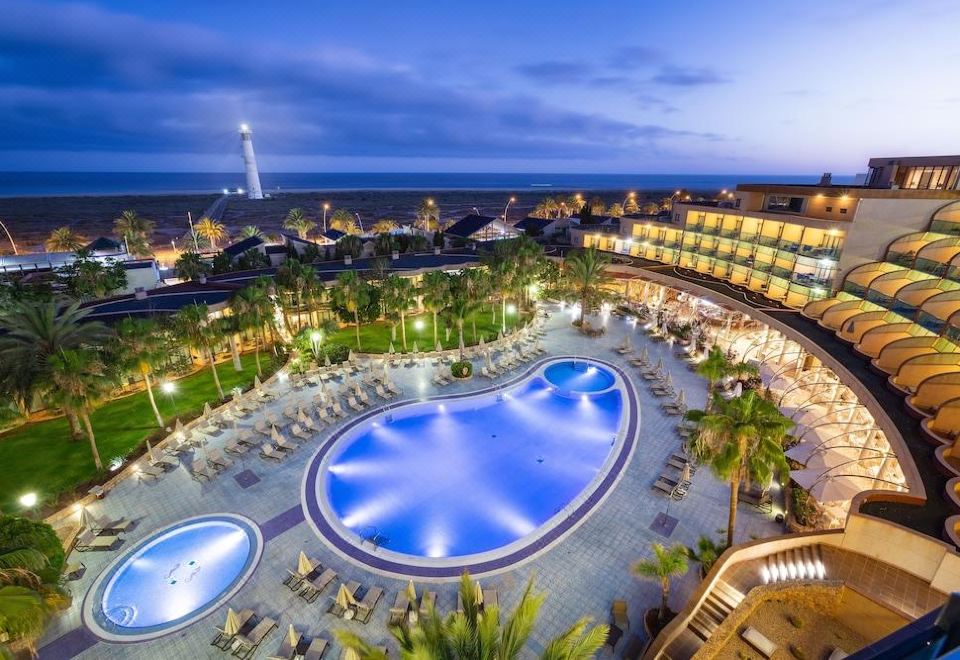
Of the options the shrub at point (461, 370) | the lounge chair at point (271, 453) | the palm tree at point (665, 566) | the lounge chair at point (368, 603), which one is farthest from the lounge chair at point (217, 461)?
the palm tree at point (665, 566)

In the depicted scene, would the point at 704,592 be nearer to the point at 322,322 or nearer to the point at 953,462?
the point at 953,462

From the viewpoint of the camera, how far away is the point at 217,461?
20844mm

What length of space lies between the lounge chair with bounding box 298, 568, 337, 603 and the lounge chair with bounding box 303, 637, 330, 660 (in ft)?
5.59

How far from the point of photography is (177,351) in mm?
28562

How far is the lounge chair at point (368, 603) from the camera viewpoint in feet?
45.8

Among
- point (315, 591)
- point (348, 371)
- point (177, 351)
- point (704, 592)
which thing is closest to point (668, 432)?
point (704, 592)

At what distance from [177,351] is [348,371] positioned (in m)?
11.1

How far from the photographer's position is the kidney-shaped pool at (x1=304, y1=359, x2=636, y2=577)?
17.7m

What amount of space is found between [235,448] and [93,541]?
6.21 meters

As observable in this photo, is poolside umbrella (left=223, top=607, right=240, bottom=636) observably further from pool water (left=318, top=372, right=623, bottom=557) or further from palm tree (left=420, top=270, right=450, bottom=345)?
palm tree (left=420, top=270, right=450, bottom=345)

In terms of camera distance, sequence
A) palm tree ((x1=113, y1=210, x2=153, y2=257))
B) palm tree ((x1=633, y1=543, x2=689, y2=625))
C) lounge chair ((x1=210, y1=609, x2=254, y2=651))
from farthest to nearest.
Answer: palm tree ((x1=113, y1=210, x2=153, y2=257)), lounge chair ((x1=210, y1=609, x2=254, y2=651)), palm tree ((x1=633, y1=543, x2=689, y2=625))

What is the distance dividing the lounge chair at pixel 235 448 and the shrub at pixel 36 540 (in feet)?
29.4

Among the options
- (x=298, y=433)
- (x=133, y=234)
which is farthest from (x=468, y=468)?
(x=133, y=234)

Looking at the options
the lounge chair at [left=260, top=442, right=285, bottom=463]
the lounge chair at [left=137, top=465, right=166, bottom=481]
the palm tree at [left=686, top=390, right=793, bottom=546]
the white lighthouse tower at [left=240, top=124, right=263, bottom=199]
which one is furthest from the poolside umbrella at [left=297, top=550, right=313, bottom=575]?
the white lighthouse tower at [left=240, top=124, right=263, bottom=199]
